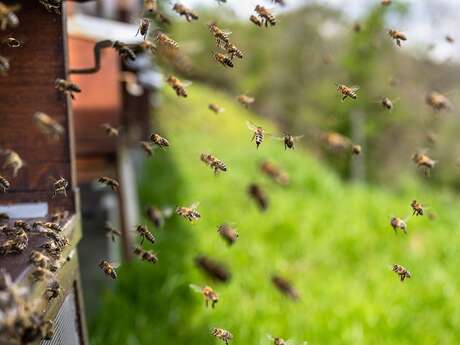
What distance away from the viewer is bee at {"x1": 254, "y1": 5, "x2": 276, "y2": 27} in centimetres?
303

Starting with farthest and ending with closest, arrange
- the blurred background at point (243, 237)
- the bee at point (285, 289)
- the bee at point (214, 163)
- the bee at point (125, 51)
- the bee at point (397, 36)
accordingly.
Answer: the bee at point (285, 289), the blurred background at point (243, 237), the bee at point (397, 36), the bee at point (214, 163), the bee at point (125, 51)

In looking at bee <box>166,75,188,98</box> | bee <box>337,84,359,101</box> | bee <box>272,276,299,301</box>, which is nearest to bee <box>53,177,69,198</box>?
bee <box>166,75,188,98</box>

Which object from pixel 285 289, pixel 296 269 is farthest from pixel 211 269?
pixel 296 269

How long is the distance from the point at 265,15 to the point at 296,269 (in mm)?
6647

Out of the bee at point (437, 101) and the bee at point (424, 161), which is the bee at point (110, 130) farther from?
the bee at point (437, 101)

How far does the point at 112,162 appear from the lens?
750cm

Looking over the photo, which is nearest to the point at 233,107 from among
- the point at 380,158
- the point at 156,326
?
the point at 380,158

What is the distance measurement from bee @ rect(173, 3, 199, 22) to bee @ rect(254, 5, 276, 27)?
29 cm

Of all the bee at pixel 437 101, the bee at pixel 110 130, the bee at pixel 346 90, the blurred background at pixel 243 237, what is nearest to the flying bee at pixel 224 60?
the blurred background at pixel 243 237

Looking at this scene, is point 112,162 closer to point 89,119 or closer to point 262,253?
point 89,119

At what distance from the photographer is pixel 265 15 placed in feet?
10.0

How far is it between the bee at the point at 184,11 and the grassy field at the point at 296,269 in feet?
11.5

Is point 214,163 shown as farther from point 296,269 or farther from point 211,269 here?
point 296,269

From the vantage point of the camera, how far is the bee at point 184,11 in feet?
10.3
